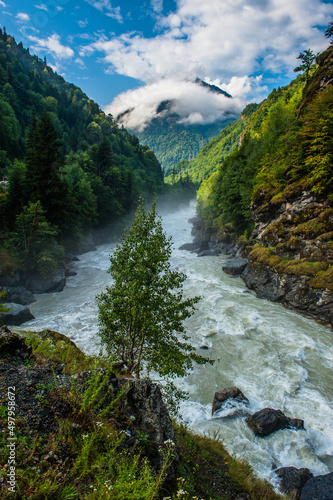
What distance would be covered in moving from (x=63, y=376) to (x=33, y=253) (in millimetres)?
22789

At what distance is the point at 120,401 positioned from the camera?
18.8 feet

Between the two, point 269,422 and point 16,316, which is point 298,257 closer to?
point 269,422

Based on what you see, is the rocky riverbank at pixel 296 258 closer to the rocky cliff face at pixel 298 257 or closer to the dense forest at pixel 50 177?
the rocky cliff face at pixel 298 257

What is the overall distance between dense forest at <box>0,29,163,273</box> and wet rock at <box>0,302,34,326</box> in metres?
5.75

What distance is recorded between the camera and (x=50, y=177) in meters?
30.8

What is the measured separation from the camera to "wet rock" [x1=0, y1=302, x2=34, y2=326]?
672 inches

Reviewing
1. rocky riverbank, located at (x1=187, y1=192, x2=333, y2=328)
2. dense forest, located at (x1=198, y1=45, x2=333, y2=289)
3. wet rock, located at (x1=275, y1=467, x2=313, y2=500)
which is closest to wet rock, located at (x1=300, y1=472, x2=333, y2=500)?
wet rock, located at (x1=275, y1=467, x2=313, y2=500)

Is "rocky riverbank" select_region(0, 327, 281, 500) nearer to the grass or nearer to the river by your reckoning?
the river

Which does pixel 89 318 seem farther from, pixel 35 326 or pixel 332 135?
pixel 332 135

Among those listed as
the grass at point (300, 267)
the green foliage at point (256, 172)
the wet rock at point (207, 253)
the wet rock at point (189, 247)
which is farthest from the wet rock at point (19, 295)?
the green foliage at point (256, 172)

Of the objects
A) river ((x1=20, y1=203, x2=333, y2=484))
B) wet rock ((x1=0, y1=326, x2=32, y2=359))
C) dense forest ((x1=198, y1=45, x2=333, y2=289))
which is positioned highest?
dense forest ((x1=198, y1=45, x2=333, y2=289))

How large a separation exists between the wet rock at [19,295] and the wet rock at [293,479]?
21.6 metres

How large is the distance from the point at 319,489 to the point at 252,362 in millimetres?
7378

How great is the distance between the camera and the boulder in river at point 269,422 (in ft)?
32.4
